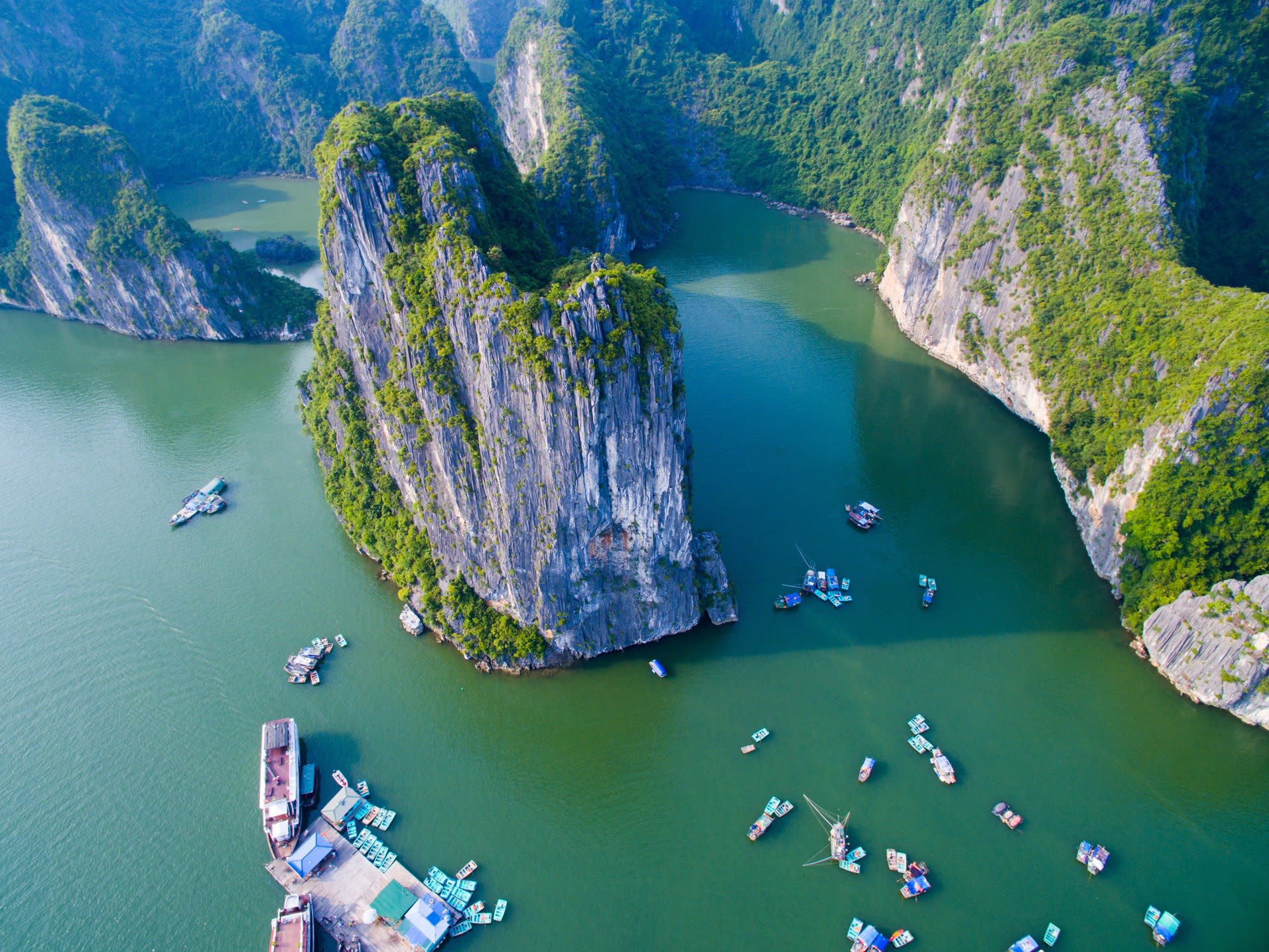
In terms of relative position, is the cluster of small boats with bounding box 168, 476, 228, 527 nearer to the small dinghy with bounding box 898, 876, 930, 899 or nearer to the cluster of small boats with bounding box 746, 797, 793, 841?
the cluster of small boats with bounding box 746, 797, 793, 841

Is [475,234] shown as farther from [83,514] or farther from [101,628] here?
[83,514]

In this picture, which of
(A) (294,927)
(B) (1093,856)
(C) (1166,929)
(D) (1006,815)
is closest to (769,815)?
(D) (1006,815)

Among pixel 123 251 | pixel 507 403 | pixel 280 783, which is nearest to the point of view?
pixel 280 783

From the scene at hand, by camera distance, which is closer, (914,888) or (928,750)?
(914,888)

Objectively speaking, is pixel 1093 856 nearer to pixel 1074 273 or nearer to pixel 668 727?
pixel 668 727

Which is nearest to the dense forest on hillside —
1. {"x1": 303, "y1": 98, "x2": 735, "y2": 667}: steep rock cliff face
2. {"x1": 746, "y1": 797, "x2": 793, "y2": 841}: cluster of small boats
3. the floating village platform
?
{"x1": 746, "y1": 797, "x2": 793, "y2": 841}: cluster of small boats

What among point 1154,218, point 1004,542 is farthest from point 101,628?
point 1154,218
